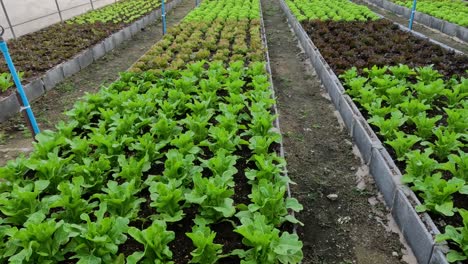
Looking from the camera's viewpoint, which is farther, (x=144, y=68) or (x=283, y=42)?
(x=283, y=42)

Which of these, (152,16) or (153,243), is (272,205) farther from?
(152,16)

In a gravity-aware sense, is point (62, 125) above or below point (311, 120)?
above

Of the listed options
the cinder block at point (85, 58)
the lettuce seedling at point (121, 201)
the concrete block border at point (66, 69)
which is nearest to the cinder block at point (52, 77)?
the concrete block border at point (66, 69)

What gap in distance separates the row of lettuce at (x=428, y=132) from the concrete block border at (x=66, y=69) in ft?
20.7

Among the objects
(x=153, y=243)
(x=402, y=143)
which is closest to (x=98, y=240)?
(x=153, y=243)

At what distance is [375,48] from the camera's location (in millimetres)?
8797

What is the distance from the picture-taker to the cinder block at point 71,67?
853 centimetres

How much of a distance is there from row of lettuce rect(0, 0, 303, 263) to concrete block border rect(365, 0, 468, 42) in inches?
340

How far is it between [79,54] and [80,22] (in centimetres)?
394

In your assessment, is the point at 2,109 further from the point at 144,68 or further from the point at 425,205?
the point at 425,205

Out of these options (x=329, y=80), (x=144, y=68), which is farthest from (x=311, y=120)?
(x=144, y=68)

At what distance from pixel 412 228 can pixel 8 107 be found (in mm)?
6921

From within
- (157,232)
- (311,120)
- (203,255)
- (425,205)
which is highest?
(157,232)

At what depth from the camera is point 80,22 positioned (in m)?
12.5
